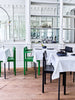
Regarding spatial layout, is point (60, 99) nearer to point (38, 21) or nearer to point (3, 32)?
point (38, 21)

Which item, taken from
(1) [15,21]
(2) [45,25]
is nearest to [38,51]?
(2) [45,25]

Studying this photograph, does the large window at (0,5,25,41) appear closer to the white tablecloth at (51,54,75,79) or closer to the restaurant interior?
the restaurant interior

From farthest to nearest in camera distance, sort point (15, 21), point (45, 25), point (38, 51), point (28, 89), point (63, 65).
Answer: point (15, 21), point (45, 25), point (38, 51), point (28, 89), point (63, 65)

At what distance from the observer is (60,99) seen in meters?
2.73

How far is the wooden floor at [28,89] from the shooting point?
2812 mm

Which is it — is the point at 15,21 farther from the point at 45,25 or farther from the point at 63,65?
the point at 63,65

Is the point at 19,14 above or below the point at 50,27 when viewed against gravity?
above

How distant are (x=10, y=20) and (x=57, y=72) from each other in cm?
499

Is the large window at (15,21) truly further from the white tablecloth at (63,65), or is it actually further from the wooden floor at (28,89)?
the white tablecloth at (63,65)

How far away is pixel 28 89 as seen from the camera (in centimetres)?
321

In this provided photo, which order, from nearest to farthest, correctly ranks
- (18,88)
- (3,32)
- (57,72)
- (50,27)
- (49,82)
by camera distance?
(57,72)
(18,88)
(49,82)
(50,27)
(3,32)

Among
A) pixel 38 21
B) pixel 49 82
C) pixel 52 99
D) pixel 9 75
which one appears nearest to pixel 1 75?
pixel 9 75

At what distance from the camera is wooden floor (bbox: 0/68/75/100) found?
9.23 ft

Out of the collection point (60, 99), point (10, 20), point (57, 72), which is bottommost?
point (60, 99)
